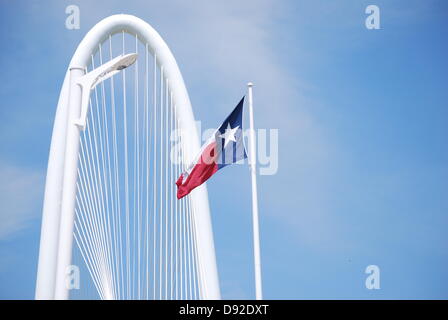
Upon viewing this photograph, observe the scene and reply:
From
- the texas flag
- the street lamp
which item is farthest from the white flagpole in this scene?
the street lamp

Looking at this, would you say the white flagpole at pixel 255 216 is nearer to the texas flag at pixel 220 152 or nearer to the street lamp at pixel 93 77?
the texas flag at pixel 220 152

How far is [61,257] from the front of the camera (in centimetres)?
1473

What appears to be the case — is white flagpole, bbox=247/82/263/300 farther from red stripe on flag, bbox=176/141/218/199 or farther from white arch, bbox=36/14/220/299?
white arch, bbox=36/14/220/299

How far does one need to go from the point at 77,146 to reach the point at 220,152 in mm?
2829

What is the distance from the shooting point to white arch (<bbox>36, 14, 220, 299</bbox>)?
54.7 feet

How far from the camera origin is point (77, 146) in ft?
50.2

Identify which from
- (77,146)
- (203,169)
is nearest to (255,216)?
(203,169)

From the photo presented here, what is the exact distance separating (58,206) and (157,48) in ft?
17.0

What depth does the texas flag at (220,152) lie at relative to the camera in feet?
52.7

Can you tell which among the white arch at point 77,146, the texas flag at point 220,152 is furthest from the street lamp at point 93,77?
the texas flag at point 220,152

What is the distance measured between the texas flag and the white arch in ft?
8.18
